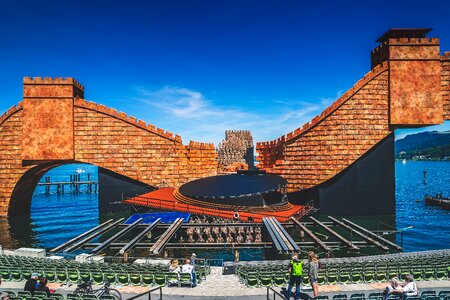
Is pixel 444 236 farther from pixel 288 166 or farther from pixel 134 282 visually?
pixel 134 282

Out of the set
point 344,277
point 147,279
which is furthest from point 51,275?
point 344,277

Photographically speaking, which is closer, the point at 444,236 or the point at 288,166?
the point at 444,236

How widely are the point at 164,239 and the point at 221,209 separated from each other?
12226 millimetres

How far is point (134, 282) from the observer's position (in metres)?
16.9

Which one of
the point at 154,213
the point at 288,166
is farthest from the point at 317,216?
the point at 154,213

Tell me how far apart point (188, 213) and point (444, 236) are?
30855 millimetres

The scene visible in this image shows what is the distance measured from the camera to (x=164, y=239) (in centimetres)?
2772

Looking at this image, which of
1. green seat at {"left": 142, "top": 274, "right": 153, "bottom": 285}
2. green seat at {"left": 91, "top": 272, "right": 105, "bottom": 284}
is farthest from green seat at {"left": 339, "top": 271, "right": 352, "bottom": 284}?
green seat at {"left": 91, "top": 272, "right": 105, "bottom": 284}

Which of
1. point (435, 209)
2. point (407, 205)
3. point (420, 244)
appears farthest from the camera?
point (407, 205)

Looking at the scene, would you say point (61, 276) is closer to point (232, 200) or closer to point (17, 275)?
point (17, 275)

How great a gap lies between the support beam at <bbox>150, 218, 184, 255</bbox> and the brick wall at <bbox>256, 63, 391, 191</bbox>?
66.6ft

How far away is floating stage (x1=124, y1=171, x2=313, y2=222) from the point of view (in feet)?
126

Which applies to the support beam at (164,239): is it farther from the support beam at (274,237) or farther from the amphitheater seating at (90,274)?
the support beam at (274,237)

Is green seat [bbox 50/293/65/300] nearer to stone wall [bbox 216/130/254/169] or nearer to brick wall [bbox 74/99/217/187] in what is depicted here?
brick wall [bbox 74/99/217/187]
